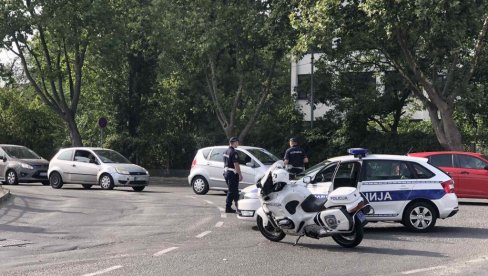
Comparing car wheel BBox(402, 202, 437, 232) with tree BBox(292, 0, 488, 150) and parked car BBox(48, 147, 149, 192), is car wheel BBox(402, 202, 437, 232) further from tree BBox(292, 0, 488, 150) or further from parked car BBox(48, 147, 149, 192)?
parked car BBox(48, 147, 149, 192)

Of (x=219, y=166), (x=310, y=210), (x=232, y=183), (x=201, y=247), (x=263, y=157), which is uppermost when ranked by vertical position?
→ (x=263, y=157)

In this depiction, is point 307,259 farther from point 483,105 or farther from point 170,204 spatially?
point 483,105

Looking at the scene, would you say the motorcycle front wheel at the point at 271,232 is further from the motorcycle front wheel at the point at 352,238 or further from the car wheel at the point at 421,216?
the car wheel at the point at 421,216

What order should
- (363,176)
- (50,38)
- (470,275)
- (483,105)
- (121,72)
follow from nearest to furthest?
(470,275) → (363,176) → (483,105) → (50,38) → (121,72)

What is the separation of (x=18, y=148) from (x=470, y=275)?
2354 centimetres

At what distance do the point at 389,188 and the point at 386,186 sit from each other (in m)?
0.07

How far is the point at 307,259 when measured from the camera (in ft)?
29.5

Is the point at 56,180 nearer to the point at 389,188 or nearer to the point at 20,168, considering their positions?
the point at 20,168

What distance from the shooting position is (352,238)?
9883 mm

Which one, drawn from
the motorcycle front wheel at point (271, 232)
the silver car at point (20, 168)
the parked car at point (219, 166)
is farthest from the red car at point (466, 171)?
the silver car at point (20, 168)

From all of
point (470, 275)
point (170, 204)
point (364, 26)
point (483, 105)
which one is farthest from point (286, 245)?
point (483, 105)

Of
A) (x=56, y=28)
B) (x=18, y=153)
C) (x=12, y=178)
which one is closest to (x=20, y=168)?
(x=12, y=178)

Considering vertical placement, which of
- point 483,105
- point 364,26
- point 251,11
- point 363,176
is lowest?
point 363,176

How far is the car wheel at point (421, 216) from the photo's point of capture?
1181 centimetres
